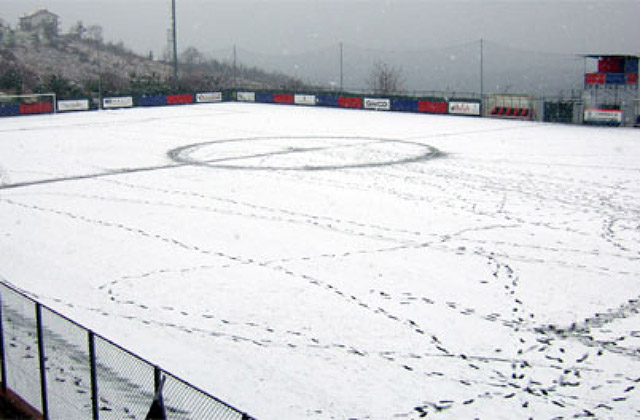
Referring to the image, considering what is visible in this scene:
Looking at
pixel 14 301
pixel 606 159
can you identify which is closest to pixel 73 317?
pixel 14 301

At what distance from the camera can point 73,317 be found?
12.7 metres

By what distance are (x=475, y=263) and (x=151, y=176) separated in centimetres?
1567

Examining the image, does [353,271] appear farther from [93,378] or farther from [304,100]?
[304,100]

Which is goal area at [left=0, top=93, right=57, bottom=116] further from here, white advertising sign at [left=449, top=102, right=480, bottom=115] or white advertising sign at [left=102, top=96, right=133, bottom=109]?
white advertising sign at [left=449, top=102, right=480, bottom=115]

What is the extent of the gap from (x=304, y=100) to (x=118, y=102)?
657 inches

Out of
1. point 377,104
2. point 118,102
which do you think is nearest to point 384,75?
point 377,104

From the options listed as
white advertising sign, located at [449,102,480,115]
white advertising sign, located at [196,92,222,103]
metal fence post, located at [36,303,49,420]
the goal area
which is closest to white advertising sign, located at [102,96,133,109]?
the goal area

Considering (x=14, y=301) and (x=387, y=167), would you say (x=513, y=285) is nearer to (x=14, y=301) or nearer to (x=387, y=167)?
(x=14, y=301)

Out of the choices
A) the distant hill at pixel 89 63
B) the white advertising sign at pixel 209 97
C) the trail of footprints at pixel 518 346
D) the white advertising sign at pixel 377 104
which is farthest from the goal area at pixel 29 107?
the trail of footprints at pixel 518 346

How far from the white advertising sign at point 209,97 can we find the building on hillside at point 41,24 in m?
80.8

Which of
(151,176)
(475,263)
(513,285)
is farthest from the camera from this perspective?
(151,176)

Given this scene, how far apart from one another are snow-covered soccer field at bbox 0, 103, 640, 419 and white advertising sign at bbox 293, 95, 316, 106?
1281 inches

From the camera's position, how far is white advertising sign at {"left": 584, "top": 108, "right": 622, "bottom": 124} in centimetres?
4619

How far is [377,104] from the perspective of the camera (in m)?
60.4
